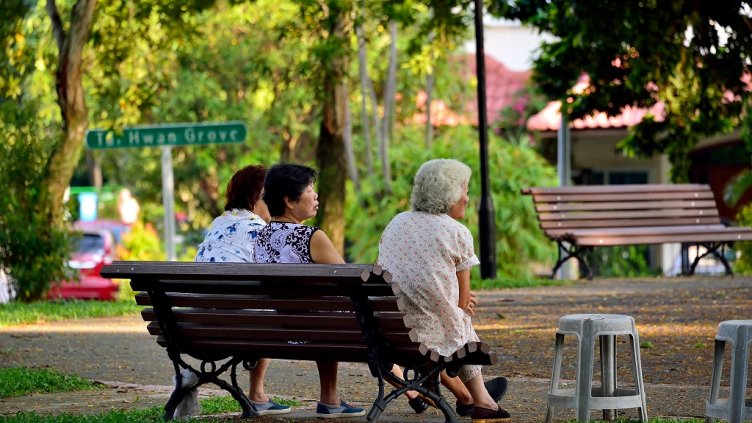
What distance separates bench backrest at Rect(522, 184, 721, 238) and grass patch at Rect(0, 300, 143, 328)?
5.01 metres

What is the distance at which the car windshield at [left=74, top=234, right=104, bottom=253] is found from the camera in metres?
26.6

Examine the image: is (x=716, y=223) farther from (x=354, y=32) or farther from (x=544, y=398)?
(x=544, y=398)

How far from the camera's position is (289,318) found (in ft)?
24.7

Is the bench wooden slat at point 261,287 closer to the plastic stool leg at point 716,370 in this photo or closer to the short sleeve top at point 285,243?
the short sleeve top at point 285,243

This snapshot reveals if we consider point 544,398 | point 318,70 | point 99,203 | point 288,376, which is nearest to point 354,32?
point 318,70

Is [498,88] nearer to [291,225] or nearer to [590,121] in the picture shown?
[590,121]

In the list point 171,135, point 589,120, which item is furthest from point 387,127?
point 171,135

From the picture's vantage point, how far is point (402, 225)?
300 inches

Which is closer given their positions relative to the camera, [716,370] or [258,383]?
[716,370]

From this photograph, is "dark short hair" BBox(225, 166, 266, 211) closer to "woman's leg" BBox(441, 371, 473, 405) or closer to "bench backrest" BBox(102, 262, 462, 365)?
"bench backrest" BBox(102, 262, 462, 365)

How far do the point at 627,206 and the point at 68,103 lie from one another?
22.2ft

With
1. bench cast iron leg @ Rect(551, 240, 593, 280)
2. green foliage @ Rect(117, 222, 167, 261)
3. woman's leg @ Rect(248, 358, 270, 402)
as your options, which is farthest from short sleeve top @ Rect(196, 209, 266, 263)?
green foliage @ Rect(117, 222, 167, 261)

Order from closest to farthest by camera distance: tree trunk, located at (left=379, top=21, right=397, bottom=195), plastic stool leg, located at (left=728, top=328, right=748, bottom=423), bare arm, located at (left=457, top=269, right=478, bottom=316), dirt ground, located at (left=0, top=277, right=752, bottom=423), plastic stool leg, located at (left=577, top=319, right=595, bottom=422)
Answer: plastic stool leg, located at (left=728, top=328, right=748, bottom=423) → plastic stool leg, located at (left=577, top=319, right=595, bottom=422) → bare arm, located at (left=457, top=269, right=478, bottom=316) → dirt ground, located at (left=0, top=277, right=752, bottom=423) → tree trunk, located at (left=379, top=21, right=397, bottom=195)

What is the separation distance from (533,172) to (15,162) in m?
9.56
